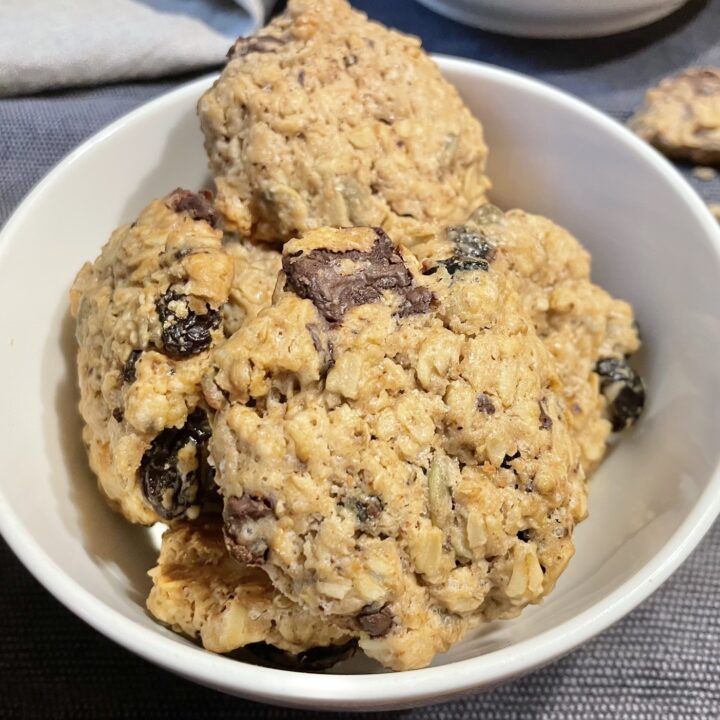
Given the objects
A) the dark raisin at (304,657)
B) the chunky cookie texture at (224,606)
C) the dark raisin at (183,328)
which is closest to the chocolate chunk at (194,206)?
the dark raisin at (183,328)

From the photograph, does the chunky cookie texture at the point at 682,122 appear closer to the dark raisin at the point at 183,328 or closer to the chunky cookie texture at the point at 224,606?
the dark raisin at the point at 183,328

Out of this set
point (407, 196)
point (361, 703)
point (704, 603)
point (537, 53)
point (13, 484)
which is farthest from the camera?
point (537, 53)

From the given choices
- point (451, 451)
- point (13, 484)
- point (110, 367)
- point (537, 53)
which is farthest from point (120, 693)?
point (537, 53)

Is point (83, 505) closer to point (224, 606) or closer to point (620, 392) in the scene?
point (224, 606)

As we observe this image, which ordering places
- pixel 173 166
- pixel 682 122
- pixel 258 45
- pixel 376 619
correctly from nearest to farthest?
pixel 376 619, pixel 258 45, pixel 173 166, pixel 682 122

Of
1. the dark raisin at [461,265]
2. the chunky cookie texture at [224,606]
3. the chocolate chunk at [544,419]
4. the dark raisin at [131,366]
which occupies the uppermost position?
the dark raisin at [461,265]

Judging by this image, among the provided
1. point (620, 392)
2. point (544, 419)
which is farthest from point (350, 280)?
point (620, 392)

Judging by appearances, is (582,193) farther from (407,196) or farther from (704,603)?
(704,603)
